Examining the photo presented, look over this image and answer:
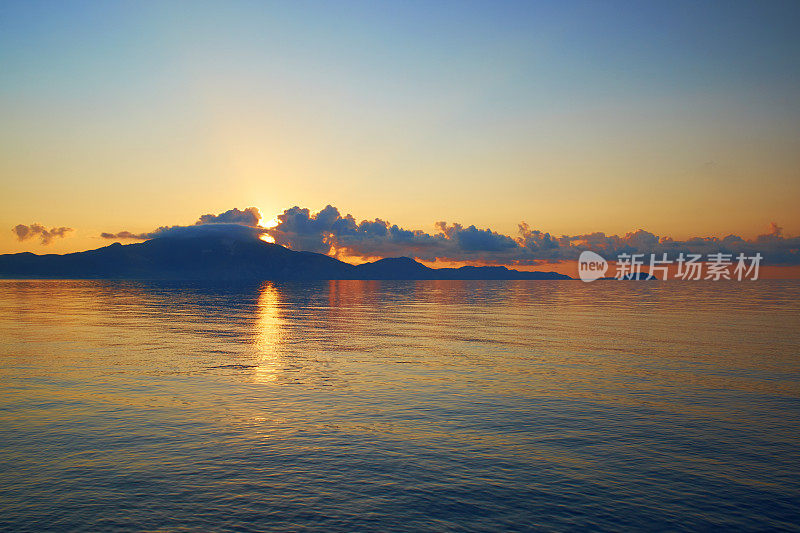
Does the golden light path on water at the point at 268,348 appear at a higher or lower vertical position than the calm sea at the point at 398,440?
lower

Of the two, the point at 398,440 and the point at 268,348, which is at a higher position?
the point at 398,440

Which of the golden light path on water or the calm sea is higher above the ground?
the calm sea

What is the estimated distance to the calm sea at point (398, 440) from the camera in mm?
16812

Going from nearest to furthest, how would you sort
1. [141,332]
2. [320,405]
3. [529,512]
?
1. [529,512]
2. [320,405]
3. [141,332]

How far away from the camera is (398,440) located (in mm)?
23797

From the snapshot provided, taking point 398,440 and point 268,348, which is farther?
point 268,348

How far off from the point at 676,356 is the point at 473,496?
3764 centimetres

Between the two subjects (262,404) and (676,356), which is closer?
(262,404)

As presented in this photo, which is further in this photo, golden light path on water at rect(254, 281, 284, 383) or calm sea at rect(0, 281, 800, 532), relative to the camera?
golden light path on water at rect(254, 281, 284, 383)

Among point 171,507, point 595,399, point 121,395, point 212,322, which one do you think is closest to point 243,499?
point 171,507

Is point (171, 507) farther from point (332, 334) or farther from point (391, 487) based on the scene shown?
point (332, 334)

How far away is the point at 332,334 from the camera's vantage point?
6656 centimetres

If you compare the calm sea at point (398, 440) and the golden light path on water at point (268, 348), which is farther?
the golden light path on water at point (268, 348)

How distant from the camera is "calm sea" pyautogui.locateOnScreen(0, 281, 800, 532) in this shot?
16.8 m
